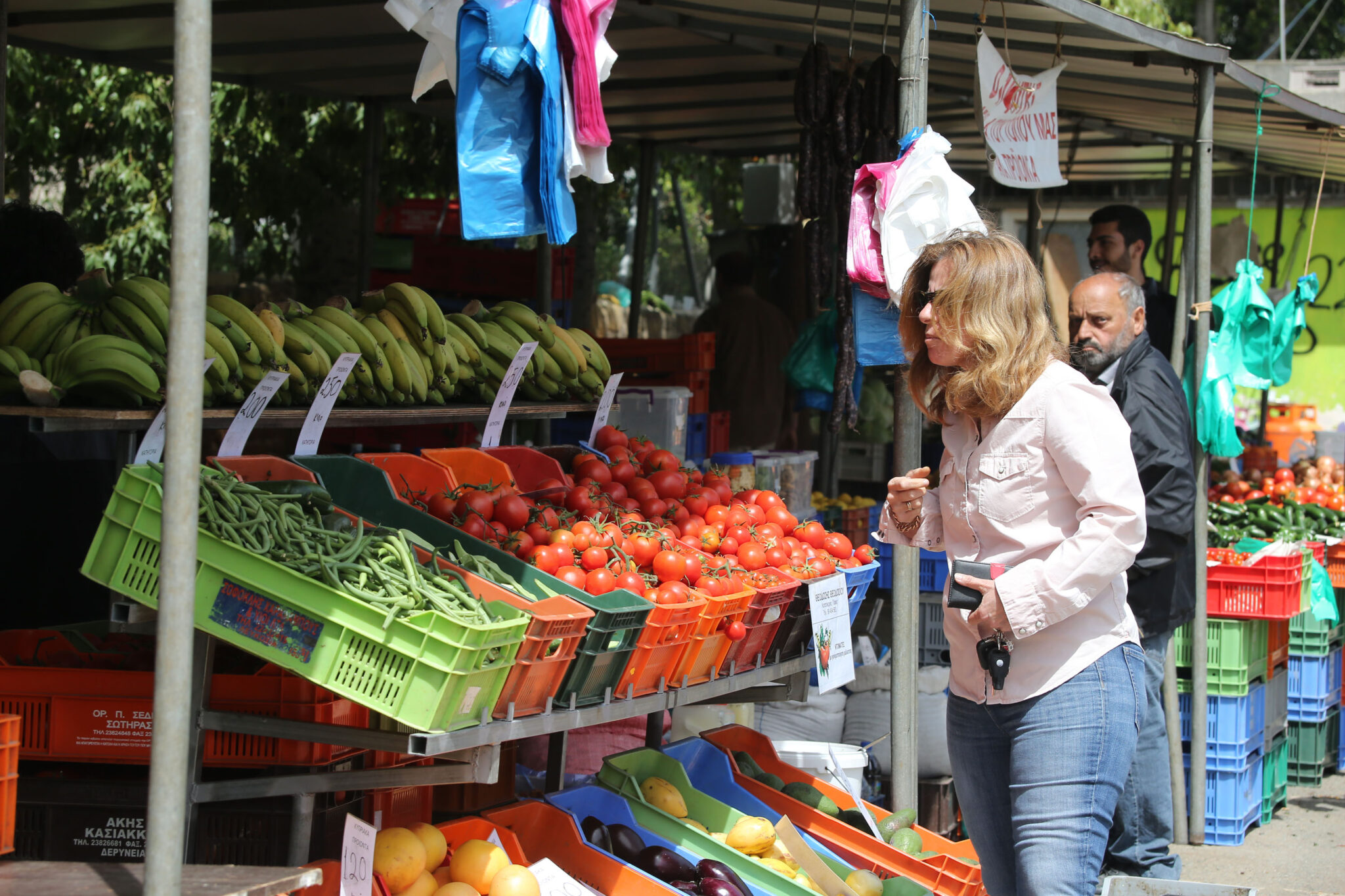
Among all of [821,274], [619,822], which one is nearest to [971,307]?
[619,822]

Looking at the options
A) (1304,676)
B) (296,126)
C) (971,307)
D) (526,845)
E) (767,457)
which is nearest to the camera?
(971,307)

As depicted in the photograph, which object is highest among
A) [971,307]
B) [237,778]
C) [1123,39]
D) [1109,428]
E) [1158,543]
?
[1123,39]

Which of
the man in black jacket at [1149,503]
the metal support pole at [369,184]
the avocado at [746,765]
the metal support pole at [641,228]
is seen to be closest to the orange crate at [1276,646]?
the man in black jacket at [1149,503]

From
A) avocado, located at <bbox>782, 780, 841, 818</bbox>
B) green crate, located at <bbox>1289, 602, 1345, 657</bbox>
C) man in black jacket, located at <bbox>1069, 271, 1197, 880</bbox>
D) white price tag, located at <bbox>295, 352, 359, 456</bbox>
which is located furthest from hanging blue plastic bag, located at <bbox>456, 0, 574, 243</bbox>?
green crate, located at <bbox>1289, 602, 1345, 657</bbox>

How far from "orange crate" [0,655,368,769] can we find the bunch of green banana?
0.73 meters

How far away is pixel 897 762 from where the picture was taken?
14.4ft

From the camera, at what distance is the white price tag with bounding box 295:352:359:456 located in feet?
12.2

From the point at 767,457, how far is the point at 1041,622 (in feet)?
10.8

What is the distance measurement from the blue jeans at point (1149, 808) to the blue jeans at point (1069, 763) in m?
2.14

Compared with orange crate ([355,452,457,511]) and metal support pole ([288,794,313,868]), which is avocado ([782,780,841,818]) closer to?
orange crate ([355,452,457,511])

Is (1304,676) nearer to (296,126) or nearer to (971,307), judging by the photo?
(971,307)

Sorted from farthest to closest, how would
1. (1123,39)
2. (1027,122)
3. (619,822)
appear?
(1123,39), (1027,122), (619,822)

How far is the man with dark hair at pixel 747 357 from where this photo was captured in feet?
27.2

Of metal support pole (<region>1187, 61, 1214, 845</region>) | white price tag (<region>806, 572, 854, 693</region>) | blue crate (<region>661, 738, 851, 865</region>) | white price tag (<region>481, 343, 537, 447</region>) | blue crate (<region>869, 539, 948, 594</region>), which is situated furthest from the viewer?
blue crate (<region>869, 539, 948, 594</region>)
